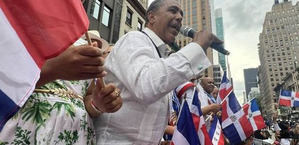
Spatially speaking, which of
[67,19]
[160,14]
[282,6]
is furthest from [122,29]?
[282,6]

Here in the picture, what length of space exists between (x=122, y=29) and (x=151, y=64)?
18.6m

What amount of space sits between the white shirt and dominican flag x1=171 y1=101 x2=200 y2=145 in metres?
0.70

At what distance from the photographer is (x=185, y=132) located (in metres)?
2.24

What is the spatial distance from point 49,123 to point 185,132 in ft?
4.72

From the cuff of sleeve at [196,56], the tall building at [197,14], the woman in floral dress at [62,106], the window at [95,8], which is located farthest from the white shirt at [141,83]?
the tall building at [197,14]

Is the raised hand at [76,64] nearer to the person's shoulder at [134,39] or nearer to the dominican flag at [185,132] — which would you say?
the person's shoulder at [134,39]

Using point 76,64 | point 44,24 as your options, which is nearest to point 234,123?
point 76,64

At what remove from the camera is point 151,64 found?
1.37 m

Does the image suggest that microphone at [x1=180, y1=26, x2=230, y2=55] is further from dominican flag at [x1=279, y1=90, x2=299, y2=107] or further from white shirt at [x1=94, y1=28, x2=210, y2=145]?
dominican flag at [x1=279, y1=90, x2=299, y2=107]

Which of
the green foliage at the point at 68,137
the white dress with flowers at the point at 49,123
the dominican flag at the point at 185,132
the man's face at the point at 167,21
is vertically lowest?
the dominican flag at the point at 185,132

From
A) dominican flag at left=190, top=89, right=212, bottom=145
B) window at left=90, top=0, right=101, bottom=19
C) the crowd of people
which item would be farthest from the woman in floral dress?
window at left=90, top=0, right=101, bottom=19

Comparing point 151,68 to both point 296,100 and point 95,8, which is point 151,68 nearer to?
point 296,100

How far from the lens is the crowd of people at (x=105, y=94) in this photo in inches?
40.7

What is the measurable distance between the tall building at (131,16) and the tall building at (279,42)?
107248mm
